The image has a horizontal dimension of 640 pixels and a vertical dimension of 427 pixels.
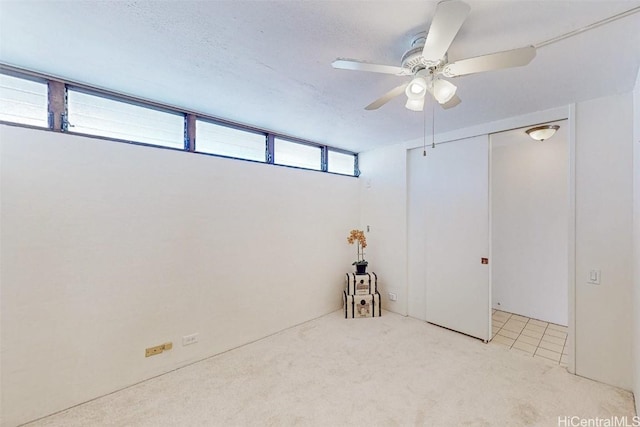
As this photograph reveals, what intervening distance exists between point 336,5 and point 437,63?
60 cm

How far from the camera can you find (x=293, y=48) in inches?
63.7

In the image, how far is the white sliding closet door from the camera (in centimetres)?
309

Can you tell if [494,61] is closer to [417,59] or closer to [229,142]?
[417,59]

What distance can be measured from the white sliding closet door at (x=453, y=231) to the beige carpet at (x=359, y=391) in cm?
48

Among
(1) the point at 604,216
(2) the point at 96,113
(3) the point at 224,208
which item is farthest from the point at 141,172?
(1) the point at 604,216

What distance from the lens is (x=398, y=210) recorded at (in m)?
3.84

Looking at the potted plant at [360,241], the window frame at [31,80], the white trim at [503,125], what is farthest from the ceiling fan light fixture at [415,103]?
the window frame at [31,80]

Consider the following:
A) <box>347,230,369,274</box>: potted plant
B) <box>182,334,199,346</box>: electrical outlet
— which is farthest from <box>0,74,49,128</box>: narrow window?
<box>347,230,369,274</box>: potted plant

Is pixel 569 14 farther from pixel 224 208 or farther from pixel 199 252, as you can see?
pixel 199 252

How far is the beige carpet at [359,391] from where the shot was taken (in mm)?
1854

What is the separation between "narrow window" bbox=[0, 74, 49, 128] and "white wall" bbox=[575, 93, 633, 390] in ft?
14.7

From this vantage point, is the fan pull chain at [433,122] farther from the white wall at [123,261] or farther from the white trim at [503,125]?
the white wall at [123,261]

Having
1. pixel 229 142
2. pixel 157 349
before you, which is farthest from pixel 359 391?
pixel 229 142

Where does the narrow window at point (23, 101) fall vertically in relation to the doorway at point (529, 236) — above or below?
above
